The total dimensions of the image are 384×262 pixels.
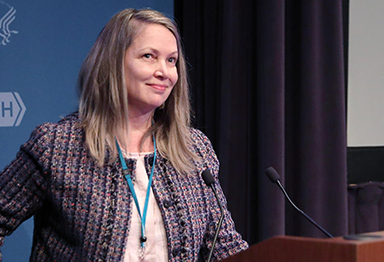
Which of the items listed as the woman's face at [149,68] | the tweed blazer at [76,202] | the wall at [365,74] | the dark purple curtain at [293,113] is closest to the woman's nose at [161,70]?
the woman's face at [149,68]

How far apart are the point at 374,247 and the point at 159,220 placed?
3.08ft

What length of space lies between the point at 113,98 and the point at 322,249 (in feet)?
3.46

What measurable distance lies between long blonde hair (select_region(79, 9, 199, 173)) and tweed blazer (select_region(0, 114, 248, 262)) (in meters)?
0.05

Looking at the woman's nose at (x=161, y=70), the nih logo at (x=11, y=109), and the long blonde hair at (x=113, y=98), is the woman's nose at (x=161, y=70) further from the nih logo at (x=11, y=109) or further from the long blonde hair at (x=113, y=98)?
the nih logo at (x=11, y=109)

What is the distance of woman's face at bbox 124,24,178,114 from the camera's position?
182cm

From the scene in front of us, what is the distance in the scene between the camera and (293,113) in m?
2.86

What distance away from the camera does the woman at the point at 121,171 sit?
5.60ft

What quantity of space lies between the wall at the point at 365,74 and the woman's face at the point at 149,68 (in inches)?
66.9

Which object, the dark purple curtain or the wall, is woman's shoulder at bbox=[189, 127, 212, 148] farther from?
the wall

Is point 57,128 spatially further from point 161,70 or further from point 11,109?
point 11,109

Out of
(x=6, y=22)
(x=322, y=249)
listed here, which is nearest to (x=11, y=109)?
(x=6, y=22)

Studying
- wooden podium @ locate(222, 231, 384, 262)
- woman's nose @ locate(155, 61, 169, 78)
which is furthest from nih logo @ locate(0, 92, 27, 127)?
wooden podium @ locate(222, 231, 384, 262)

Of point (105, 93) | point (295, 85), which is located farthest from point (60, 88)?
point (295, 85)

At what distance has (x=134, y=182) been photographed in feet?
5.90
